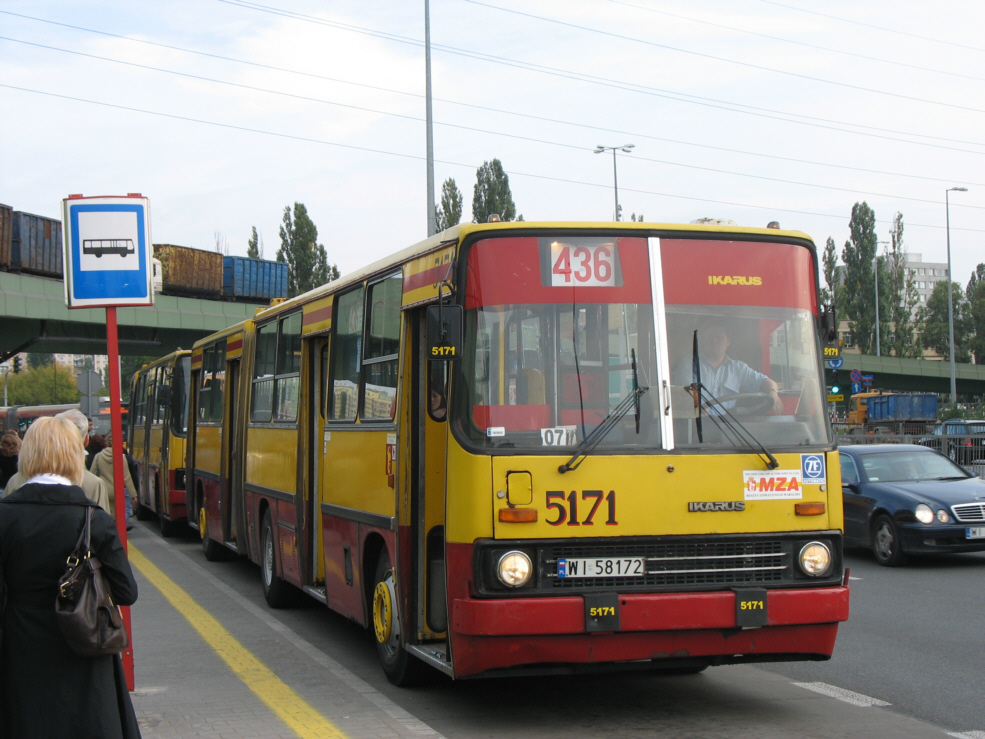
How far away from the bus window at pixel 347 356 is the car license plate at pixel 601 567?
272 cm

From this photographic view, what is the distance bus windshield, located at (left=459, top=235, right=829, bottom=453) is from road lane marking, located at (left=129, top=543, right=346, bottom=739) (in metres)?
1.88

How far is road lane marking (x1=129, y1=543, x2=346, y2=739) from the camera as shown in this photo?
6.63 m

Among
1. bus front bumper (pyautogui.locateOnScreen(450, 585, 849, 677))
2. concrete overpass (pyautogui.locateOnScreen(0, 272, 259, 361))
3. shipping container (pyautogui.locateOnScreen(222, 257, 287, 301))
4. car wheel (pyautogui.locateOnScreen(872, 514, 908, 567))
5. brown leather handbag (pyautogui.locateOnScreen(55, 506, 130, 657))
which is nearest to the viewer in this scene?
brown leather handbag (pyautogui.locateOnScreen(55, 506, 130, 657))

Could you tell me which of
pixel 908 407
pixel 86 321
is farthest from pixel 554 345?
pixel 908 407

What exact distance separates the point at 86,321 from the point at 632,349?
128 feet

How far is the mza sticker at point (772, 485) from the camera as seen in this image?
6473 mm

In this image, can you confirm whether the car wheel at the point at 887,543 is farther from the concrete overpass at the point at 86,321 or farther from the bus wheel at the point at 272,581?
the concrete overpass at the point at 86,321

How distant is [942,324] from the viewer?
102 m

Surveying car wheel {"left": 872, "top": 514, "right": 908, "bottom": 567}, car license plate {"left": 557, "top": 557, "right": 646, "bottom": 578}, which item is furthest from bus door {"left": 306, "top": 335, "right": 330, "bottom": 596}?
car wheel {"left": 872, "top": 514, "right": 908, "bottom": 567}

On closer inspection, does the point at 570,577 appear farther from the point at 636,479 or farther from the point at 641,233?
the point at 641,233

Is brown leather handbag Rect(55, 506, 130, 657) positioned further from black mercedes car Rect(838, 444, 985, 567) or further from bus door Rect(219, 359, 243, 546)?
black mercedes car Rect(838, 444, 985, 567)

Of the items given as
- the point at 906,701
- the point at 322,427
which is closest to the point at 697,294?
the point at 906,701

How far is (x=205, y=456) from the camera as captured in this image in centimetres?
1582

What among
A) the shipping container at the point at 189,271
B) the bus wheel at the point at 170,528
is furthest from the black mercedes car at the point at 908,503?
the shipping container at the point at 189,271
